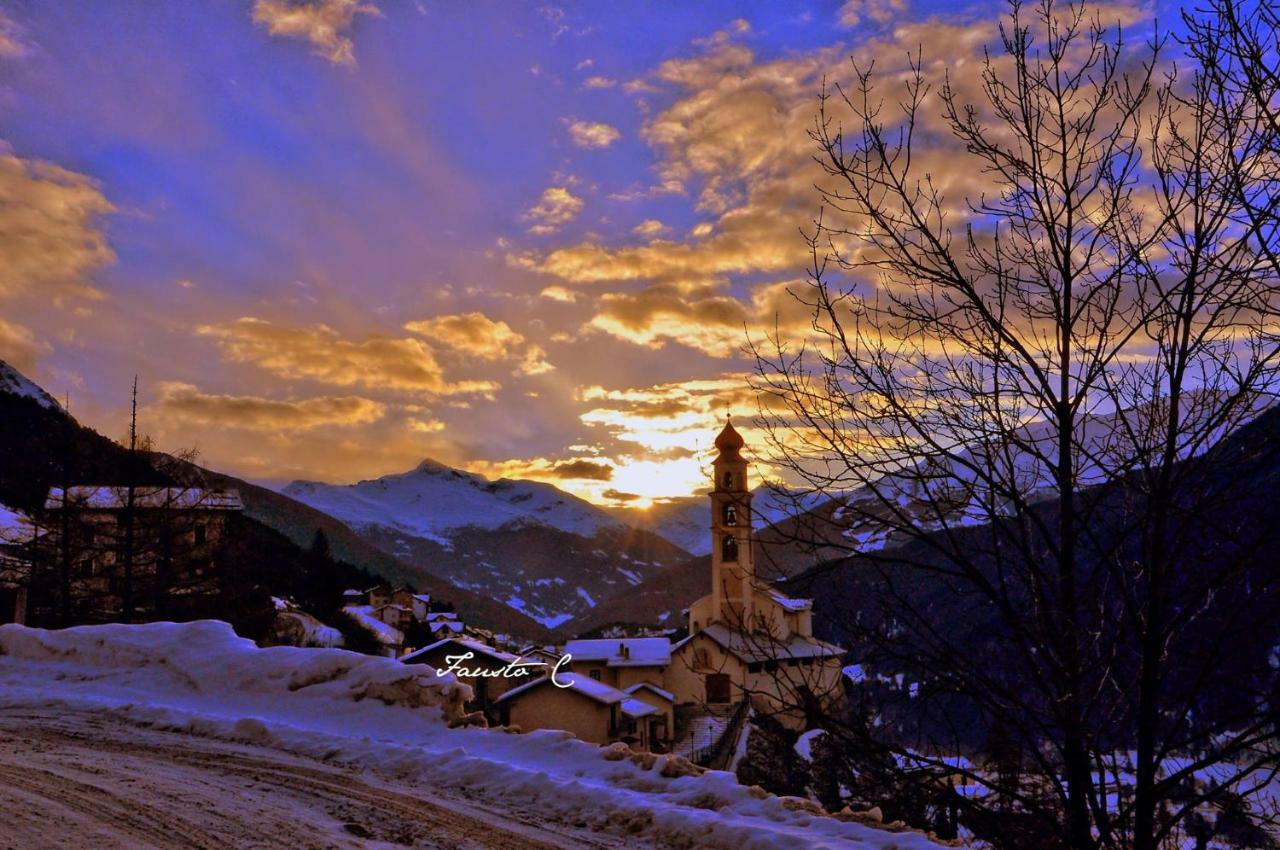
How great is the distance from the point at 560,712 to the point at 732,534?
34983 millimetres

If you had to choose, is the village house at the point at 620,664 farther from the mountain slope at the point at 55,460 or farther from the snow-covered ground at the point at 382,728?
the snow-covered ground at the point at 382,728

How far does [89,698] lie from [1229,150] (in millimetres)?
13814

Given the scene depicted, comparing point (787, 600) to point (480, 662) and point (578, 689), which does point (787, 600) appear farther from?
point (480, 662)

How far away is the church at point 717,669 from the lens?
5.14 metres

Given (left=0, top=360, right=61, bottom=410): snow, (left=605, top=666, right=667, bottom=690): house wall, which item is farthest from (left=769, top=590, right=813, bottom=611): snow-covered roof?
(left=0, top=360, right=61, bottom=410): snow

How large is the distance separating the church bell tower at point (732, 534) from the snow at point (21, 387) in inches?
2644

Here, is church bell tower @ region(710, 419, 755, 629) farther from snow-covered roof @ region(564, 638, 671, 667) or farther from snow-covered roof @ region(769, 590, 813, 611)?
snow-covered roof @ region(564, 638, 671, 667)

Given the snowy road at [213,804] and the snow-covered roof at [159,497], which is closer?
the snowy road at [213,804]

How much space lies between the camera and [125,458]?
32062 millimetres

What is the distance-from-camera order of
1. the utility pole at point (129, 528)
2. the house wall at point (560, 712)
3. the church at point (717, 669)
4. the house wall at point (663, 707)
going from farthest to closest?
the house wall at point (663, 707), the house wall at point (560, 712), the utility pole at point (129, 528), the church at point (717, 669)

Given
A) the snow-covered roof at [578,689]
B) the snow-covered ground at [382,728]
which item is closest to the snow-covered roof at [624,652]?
the snow-covered roof at [578,689]

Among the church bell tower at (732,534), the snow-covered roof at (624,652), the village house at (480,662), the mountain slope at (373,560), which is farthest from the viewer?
the mountain slope at (373,560)

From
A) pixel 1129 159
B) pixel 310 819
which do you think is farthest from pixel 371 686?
pixel 1129 159

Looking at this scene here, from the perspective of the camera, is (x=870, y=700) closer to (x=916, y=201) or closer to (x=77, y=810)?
(x=916, y=201)
